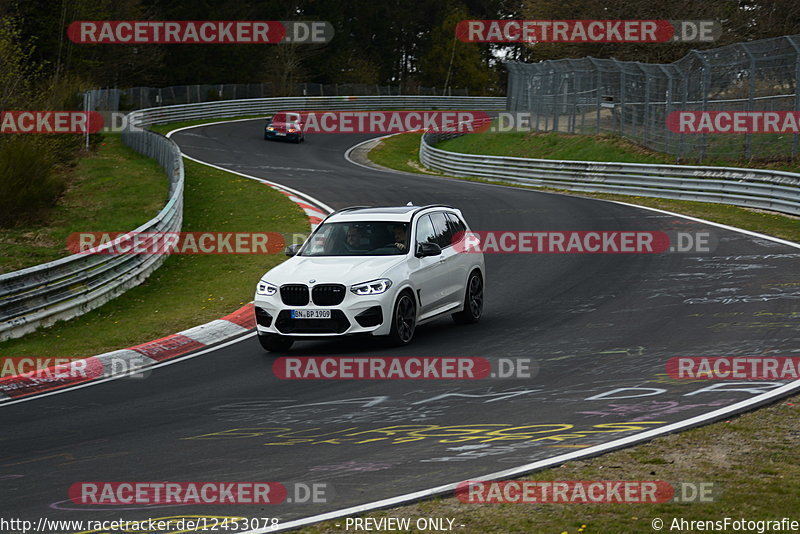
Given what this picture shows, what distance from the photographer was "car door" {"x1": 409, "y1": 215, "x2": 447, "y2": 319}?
42.2ft

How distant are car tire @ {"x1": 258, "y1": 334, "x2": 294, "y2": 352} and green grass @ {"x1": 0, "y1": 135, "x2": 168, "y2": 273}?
9.51 meters

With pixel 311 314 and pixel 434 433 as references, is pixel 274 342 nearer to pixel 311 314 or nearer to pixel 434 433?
pixel 311 314

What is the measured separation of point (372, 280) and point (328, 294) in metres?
0.53

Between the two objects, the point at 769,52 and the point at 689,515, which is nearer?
the point at 689,515

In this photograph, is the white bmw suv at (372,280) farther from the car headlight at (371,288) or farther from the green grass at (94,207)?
the green grass at (94,207)

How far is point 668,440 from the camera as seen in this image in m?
7.82

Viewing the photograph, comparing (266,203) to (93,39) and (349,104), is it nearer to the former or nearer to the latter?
(93,39)

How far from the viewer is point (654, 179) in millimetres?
28531

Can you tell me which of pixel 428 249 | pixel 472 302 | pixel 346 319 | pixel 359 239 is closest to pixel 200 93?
pixel 472 302

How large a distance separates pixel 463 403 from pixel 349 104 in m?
68.4

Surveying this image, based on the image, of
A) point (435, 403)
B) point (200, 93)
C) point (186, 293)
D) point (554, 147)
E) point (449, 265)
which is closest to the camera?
point (435, 403)

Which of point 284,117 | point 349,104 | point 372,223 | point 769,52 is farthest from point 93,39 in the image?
point 372,223

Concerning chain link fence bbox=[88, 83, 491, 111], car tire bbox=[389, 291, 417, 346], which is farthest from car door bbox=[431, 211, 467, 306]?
chain link fence bbox=[88, 83, 491, 111]

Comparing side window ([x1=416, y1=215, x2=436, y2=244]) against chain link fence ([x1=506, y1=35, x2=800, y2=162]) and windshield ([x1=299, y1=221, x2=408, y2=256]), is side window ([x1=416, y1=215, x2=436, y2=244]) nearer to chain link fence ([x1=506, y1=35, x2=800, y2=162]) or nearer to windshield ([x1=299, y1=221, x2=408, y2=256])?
windshield ([x1=299, y1=221, x2=408, y2=256])
